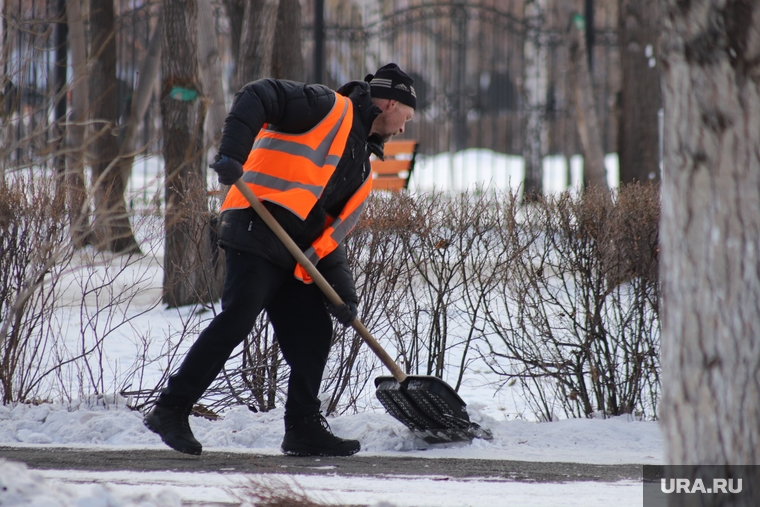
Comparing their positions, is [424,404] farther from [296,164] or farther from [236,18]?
[236,18]

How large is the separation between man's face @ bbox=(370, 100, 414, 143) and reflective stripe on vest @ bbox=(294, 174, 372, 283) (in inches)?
9.2

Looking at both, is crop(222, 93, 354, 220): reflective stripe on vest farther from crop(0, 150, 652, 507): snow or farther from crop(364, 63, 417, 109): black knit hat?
crop(0, 150, 652, 507): snow

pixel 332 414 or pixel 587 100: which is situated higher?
pixel 587 100

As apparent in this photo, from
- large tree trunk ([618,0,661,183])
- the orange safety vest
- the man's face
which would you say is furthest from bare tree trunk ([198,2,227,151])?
large tree trunk ([618,0,661,183])

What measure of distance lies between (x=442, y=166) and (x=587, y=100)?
42.2 ft

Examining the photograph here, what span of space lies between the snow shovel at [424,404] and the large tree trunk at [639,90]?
6.54 metres

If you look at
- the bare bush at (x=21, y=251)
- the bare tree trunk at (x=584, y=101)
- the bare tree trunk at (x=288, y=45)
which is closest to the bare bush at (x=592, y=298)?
the bare bush at (x=21, y=251)

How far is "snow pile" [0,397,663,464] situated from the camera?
414 cm

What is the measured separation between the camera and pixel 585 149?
34.6 ft

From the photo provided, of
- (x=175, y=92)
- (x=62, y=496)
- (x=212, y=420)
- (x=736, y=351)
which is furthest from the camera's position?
(x=175, y=92)

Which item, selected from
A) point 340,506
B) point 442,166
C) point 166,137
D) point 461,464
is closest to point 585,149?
point 166,137

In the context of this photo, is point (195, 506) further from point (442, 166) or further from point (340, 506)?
point (442, 166)

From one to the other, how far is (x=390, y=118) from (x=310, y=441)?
1608 mm

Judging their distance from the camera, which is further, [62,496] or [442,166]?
[442,166]
